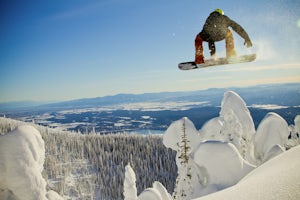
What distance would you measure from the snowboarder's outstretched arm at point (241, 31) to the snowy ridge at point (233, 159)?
2.49 m

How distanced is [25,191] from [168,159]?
3020 inches

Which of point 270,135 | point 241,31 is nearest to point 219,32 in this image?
point 241,31

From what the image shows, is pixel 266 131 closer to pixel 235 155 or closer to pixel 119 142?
pixel 235 155

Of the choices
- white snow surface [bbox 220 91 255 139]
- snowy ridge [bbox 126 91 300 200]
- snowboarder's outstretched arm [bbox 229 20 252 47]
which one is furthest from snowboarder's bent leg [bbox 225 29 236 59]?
white snow surface [bbox 220 91 255 139]

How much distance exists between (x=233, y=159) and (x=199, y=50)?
16.2 ft

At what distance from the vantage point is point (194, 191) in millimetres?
12289

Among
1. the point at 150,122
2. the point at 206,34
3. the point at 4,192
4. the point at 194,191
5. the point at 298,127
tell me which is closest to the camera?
the point at 4,192

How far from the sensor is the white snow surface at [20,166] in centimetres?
461

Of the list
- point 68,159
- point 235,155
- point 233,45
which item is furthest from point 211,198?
point 68,159

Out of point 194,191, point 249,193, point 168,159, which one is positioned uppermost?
point 249,193

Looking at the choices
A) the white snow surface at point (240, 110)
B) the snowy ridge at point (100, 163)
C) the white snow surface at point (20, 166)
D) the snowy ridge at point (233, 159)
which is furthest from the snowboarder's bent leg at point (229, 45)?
the snowy ridge at point (100, 163)

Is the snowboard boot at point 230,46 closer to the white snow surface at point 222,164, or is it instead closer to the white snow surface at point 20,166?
the white snow surface at point 222,164

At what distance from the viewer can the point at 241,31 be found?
650 centimetres

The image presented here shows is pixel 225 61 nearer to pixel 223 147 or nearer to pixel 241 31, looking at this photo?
pixel 241 31
